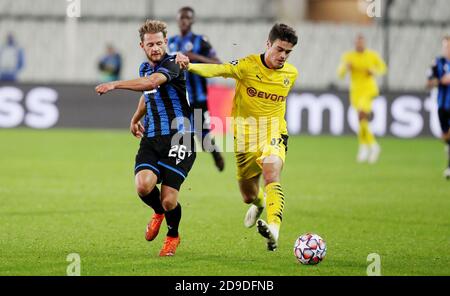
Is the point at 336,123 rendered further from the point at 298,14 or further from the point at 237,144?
the point at 237,144

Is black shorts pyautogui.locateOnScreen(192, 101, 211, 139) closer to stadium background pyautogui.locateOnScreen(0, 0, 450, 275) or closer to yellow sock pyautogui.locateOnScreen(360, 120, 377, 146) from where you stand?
stadium background pyautogui.locateOnScreen(0, 0, 450, 275)

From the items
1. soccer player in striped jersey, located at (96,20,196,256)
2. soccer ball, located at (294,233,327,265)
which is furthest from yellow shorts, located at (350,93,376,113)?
soccer ball, located at (294,233,327,265)

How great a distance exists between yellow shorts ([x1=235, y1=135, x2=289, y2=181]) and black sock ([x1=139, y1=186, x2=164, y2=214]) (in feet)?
3.28

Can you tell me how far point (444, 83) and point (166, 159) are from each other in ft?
27.2

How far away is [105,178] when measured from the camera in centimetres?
1474

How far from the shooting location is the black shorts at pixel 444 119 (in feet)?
52.1

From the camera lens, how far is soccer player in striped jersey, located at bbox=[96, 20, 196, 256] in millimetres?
8266

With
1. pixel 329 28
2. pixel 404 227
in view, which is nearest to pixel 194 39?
pixel 404 227

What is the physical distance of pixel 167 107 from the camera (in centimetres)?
848

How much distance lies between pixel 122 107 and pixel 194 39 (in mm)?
8990

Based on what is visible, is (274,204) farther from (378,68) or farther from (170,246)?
(378,68)
